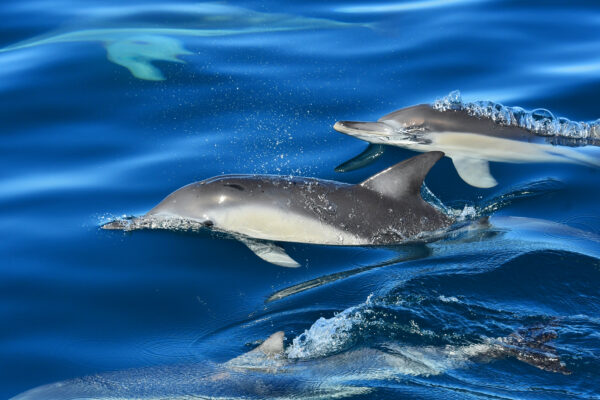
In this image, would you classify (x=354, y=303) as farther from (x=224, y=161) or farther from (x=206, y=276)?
(x=224, y=161)

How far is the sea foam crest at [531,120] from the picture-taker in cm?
945

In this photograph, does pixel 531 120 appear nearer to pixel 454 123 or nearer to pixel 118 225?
pixel 454 123

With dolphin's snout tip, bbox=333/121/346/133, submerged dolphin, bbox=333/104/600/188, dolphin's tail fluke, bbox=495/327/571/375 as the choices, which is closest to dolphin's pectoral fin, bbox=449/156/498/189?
submerged dolphin, bbox=333/104/600/188

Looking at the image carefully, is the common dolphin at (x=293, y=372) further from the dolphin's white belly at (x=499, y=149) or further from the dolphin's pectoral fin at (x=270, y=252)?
the dolphin's white belly at (x=499, y=149)

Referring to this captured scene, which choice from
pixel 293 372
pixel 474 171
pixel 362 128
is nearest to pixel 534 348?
pixel 293 372

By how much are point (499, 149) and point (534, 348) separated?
15.0ft

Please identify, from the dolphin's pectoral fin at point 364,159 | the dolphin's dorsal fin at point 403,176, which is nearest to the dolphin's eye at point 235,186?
the dolphin's dorsal fin at point 403,176

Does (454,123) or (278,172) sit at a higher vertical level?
(454,123)

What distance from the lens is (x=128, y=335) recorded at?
19.0 ft

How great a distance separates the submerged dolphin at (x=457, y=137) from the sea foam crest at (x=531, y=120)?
97 mm

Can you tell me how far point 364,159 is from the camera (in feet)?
29.6

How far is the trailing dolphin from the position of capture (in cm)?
916

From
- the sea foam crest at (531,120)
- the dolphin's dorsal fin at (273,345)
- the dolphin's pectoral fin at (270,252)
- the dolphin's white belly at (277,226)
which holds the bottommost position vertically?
the dolphin's dorsal fin at (273,345)

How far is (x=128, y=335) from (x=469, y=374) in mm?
2368
